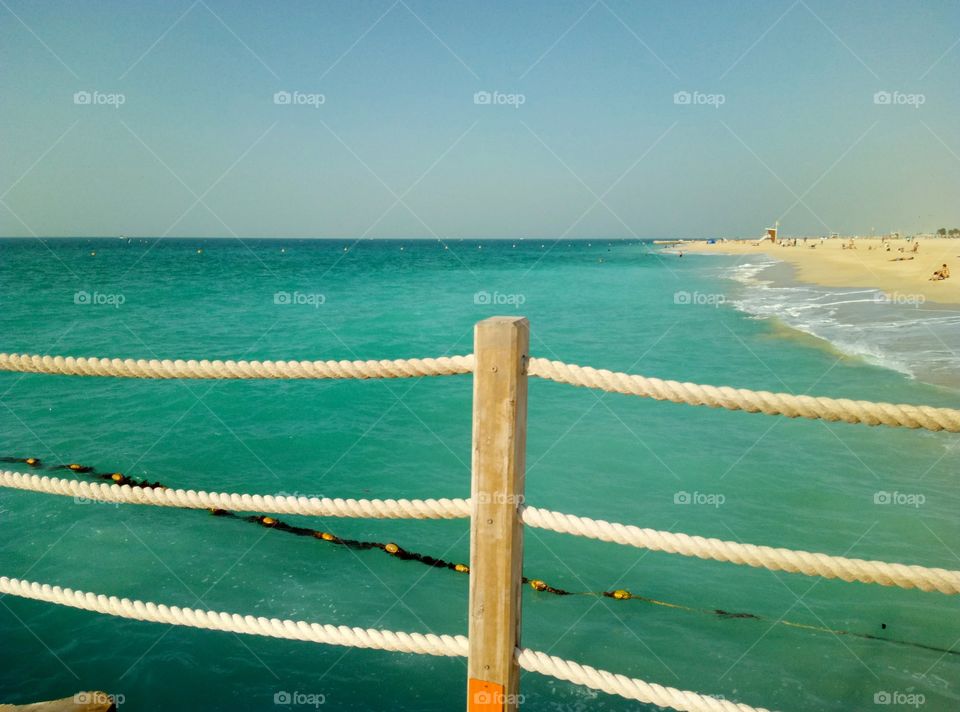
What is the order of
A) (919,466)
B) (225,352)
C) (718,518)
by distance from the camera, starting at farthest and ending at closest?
(225,352), (919,466), (718,518)

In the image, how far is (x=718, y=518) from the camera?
20.4ft

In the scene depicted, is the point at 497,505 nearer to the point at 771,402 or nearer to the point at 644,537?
the point at 644,537

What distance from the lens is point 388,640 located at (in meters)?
1.77

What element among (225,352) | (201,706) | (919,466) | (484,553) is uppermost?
(225,352)

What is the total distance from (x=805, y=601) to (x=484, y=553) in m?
4.27

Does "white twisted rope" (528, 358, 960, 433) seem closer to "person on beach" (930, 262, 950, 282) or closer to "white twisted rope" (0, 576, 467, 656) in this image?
"white twisted rope" (0, 576, 467, 656)

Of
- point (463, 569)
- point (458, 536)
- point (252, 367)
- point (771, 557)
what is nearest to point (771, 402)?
point (771, 557)

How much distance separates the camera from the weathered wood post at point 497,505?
4.95 feet

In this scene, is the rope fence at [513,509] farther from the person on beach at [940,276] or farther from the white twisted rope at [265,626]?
the person on beach at [940,276]

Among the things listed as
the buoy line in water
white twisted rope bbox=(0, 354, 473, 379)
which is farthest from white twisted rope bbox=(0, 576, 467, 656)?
the buoy line in water

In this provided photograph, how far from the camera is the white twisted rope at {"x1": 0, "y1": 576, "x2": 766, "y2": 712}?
5.14ft

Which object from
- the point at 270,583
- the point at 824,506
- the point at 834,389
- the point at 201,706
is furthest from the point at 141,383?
the point at 834,389

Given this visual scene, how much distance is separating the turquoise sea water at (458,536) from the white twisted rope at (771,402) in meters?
2.76

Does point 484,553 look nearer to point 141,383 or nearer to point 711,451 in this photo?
point 711,451
